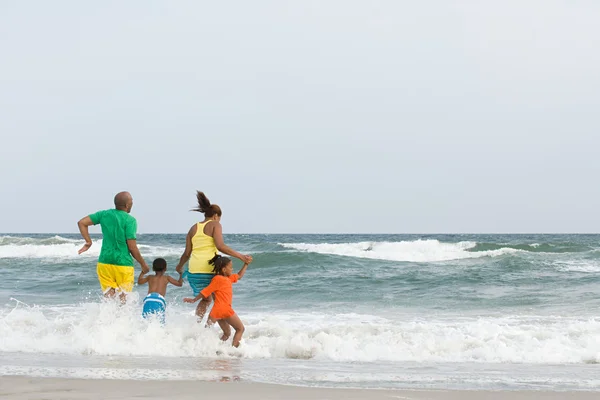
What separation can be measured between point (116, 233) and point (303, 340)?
7.81 ft

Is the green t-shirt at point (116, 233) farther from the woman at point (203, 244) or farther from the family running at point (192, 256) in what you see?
the woman at point (203, 244)

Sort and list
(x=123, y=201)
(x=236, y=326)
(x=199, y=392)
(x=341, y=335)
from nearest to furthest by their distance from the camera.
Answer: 1. (x=199, y=392)
2. (x=123, y=201)
3. (x=236, y=326)
4. (x=341, y=335)

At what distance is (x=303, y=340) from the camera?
747 cm

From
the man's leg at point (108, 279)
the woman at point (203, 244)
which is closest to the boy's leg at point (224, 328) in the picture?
the woman at point (203, 244)

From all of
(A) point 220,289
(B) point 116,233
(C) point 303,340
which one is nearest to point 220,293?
(A) point 220,289

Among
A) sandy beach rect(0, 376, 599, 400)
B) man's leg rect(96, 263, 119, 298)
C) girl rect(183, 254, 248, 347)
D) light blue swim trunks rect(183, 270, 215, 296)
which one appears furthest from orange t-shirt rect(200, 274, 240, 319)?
sandy beach rect(0, 376, 599, 400)

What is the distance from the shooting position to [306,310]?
1094 centimetres

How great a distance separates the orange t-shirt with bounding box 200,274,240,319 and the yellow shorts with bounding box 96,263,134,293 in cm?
79

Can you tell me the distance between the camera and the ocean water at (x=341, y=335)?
5.74 metres

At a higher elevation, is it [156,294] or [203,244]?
[203,244]

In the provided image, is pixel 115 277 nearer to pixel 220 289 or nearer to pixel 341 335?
pixel 220 289

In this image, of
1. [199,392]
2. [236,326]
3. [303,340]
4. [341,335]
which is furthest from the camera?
[341,335]

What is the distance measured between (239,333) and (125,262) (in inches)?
54.0

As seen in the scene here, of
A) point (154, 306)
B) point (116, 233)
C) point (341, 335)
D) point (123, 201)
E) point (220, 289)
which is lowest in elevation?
point (341, 335)
